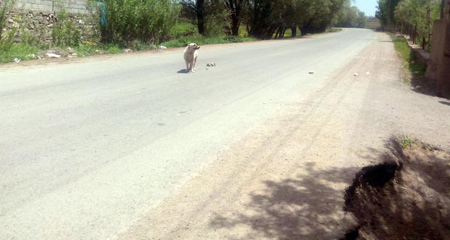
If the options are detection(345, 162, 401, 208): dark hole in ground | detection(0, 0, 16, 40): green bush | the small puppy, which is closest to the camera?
detection(345, 162, 401, 208): dark hole in ground

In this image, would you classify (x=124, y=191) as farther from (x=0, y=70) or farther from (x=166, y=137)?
(x=0, y=70)

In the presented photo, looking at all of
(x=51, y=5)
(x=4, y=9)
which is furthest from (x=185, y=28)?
(x=4, y=9)

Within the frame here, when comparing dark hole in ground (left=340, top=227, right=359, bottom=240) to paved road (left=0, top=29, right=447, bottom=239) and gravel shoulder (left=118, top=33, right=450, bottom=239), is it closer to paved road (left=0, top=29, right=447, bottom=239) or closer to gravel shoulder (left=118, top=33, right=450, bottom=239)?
gravel shoulder (left=118, top=33, right=450, bottom=239)

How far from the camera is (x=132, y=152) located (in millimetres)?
4938

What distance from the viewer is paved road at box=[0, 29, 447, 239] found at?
11.3 ft

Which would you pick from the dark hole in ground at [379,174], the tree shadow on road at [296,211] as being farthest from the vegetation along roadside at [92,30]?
the dark hole in ground at [379,174]

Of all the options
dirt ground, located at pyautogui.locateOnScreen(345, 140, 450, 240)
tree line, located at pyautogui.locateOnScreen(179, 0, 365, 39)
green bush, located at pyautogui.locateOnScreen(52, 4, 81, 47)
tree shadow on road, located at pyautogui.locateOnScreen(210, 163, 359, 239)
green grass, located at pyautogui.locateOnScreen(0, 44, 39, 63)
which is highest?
tree line, located at pyautogui.locateOnScreen(179, 0, 365, 39)

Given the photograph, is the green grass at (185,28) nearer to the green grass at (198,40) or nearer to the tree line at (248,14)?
the tree line at (248,14)

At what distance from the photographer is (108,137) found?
5477mm

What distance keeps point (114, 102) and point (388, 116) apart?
478 centimetres

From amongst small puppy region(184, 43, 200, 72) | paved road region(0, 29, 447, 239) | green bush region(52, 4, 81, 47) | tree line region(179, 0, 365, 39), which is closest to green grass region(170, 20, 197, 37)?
tree line region(179, 0, 365, 39)

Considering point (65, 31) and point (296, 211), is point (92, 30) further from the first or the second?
point (296, 211)

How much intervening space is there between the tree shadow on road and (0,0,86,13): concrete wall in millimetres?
15594

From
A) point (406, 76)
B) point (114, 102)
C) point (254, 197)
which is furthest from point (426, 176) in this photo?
point (406, 76)
